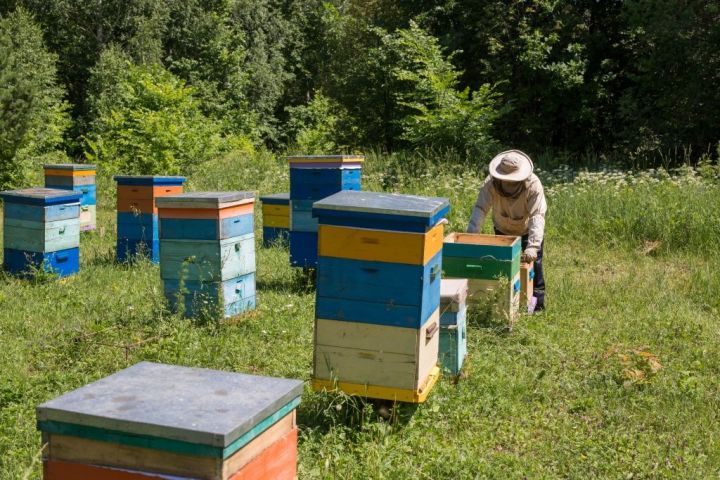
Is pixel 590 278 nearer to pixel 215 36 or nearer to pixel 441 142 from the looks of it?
pixel 441 142

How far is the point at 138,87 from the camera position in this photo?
69.1 feet

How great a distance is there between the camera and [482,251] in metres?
5.74

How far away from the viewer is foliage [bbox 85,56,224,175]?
1599cm

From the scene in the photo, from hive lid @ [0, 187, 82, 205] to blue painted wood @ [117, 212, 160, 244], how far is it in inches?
32.2

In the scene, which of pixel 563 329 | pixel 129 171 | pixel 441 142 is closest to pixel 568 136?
pixel 441 142

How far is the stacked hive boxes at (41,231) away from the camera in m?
7.45

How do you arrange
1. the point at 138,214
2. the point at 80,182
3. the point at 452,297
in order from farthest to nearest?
the point at 80,182
the point at 138,214
the point at 452,297

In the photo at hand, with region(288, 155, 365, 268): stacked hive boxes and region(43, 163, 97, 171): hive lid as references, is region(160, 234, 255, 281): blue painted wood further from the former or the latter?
region(43, 163, 97, 171): hive lid

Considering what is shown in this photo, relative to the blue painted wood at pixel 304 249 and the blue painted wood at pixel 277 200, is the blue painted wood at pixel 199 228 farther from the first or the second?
the blue painted wood at pixel 277 200

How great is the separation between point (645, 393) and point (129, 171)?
541 inches

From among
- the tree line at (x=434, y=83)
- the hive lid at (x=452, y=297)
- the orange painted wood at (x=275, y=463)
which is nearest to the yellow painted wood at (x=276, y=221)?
the hive lid at (x=452, y=297)

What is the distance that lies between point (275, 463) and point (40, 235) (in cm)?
574

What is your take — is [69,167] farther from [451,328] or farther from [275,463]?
[275,463]

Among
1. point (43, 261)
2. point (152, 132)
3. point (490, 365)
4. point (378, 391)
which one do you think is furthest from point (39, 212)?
point (152, 132)
